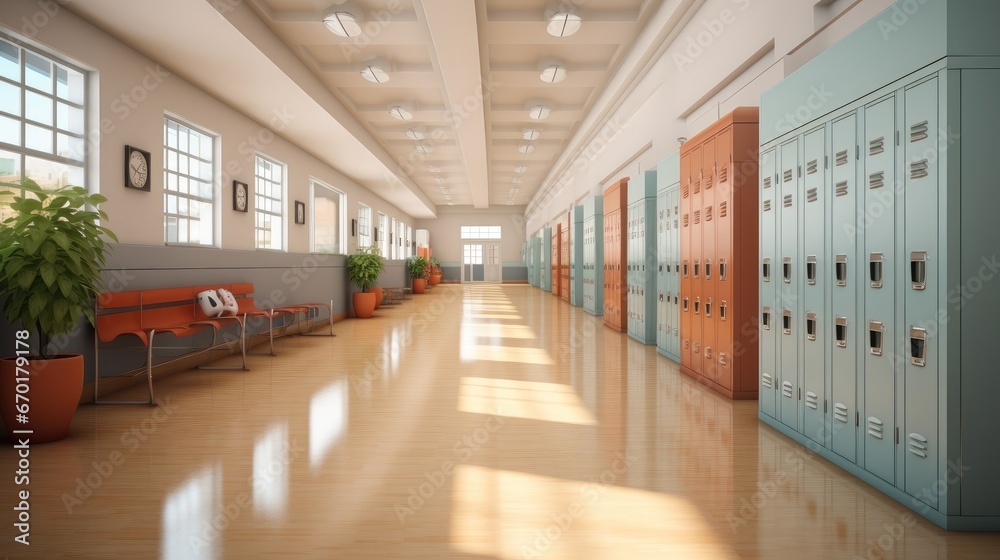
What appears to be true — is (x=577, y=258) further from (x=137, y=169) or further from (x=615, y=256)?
(x=137, y=169)

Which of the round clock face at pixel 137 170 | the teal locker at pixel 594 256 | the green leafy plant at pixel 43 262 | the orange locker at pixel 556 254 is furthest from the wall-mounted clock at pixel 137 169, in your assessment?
the orange locker at pixel 556 254

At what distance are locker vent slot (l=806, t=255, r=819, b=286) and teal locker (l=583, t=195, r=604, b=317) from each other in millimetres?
8702

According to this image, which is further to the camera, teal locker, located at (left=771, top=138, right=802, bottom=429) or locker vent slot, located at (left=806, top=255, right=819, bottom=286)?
teal locker, located at (left=771, top=138, right=802, bottom=429)

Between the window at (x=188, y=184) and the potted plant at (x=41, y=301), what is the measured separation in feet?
8.78

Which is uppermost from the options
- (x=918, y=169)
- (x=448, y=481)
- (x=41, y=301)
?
(x=918, y=169)

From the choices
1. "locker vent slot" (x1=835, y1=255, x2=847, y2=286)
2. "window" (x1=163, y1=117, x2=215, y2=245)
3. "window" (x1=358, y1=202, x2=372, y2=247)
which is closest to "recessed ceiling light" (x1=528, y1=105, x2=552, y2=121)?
"window" (x1=163, y1=117, x2=215, y2=245)

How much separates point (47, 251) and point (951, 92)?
542cm

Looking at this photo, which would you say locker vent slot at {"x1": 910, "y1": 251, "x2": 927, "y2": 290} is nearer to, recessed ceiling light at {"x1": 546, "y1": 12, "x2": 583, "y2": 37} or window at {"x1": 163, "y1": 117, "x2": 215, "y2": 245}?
recessed ceiling light at {"x1": 546, "y1": 12, "x2": 583, "y2": 37}

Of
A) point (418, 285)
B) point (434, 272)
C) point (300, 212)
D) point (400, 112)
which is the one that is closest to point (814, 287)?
point (400, 112)

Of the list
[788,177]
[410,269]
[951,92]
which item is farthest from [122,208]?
[410,269]

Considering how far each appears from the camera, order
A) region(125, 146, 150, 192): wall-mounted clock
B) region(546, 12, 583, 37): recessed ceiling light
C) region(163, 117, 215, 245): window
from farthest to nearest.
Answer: region(546, 12, 583, 37): recessed ceiling light
region(163, 117, 215, 245): window
region(125, 146, 150, 192): wall-mounted clock

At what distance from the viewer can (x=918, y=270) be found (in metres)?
2.65

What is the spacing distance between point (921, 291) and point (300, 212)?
1024 cm

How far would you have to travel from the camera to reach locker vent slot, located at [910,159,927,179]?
8.59 ft
